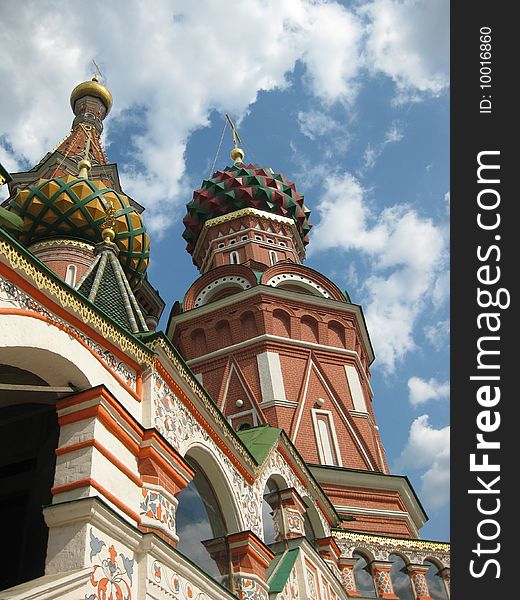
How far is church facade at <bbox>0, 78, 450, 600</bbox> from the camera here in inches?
168

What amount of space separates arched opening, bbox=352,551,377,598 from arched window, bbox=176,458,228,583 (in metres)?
4.31

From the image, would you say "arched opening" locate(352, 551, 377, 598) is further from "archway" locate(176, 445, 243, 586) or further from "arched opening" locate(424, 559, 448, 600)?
"archway" locate(176, 445, 243, 586)

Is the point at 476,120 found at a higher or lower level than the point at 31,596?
higher

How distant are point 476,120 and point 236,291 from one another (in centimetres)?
1270

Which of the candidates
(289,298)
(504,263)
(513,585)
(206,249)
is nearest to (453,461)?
(513,585)

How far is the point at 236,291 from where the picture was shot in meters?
18.0

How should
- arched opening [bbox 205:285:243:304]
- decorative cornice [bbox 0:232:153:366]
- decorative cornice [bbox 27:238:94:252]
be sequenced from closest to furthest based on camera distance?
decorative cornice [bbox 0:232:153:366], decorative cornice [bbox 27:238:94:252], arched opening [bbox 205:285:243:304]

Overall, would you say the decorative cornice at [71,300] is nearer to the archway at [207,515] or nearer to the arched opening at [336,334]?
the archway at [207,515]

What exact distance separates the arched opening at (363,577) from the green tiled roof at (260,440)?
3.08 m

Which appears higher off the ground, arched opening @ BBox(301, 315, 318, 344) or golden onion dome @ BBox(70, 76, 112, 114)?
golden onion dome @ BBox(70, 76, 112, 114)

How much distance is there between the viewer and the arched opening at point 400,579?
998 centimetres

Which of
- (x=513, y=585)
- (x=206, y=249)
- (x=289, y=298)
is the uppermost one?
(x=206, y=249)

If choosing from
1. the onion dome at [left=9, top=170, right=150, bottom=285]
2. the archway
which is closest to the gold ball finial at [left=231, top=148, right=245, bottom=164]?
the onion dome at [left=9, top=170, right=150, bottom=285]

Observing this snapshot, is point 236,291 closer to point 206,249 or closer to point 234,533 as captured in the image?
point 206,249
